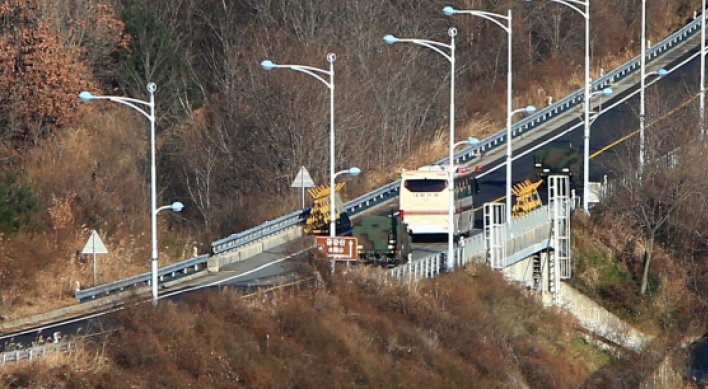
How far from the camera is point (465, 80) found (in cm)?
7562

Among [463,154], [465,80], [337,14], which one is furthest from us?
[465,80]

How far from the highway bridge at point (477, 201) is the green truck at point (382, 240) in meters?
0.86

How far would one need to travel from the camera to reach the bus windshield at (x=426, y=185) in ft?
145

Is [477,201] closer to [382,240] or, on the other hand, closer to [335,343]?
[382,240]

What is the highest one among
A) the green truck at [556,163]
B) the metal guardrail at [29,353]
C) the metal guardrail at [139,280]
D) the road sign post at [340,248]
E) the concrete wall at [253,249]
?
the green truck at [556,163]

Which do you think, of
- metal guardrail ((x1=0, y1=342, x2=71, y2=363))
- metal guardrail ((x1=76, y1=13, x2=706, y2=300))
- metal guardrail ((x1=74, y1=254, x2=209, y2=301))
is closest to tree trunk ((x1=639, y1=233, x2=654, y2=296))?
metal guardrail ((x1=76, y1=13, x2=706, y2=300))

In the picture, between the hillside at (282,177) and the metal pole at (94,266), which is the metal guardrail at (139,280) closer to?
the metal pole at (94,266)

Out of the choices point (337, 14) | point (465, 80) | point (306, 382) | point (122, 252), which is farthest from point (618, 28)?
point (306, 382)

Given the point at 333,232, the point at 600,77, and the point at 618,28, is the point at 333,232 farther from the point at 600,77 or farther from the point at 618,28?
the point at 618,28

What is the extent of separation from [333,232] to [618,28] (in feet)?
145

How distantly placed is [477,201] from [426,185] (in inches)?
371

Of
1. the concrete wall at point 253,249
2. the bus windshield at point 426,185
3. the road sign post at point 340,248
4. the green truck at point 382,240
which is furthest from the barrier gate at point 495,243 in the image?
the road sign post at point 340,248

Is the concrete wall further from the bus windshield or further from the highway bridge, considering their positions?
the bus windshield

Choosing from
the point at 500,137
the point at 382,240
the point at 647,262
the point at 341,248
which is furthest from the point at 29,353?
the point at 500,137
